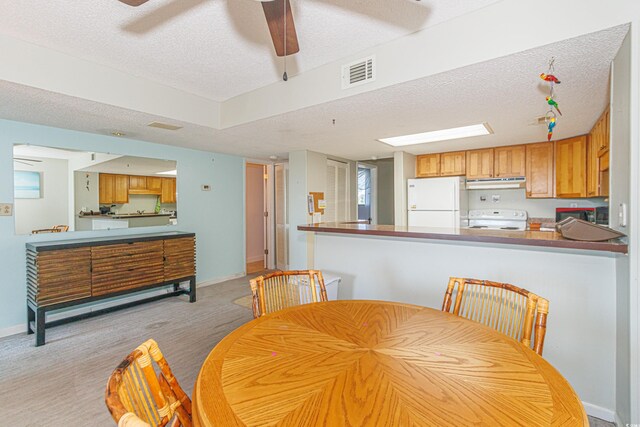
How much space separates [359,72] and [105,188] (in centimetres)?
339

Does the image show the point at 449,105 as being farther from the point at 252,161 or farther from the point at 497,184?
the point at 252,161

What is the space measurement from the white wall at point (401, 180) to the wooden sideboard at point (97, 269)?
10.7 feet

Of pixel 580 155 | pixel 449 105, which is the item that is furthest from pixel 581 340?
pixel 580 155

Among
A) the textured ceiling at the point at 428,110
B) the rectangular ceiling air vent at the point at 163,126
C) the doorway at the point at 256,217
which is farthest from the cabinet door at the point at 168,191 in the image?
the doorway at the point at 256,217

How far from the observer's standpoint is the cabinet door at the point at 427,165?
196 inches

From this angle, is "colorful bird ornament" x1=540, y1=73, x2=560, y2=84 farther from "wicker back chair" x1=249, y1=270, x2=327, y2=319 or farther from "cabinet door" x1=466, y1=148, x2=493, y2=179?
"cabinet door" x1=466, y1=148, x2=493, y2=179

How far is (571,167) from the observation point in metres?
3.85

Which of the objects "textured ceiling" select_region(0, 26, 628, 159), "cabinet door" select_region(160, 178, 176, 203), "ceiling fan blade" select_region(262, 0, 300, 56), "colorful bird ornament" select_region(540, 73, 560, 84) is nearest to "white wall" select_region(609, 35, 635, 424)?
"textured ceiling" select_region(0, 26, 628, 159)

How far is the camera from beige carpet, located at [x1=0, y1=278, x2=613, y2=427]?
1.91 m

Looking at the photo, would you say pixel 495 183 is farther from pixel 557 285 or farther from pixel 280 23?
pixel 280 23

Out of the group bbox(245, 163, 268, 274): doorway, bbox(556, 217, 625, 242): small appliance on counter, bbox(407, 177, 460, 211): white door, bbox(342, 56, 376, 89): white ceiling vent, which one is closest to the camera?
bbox(556, 217, 625, 242): small appliance on counter

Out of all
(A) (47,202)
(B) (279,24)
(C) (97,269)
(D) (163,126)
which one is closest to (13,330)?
(C) (97,269)

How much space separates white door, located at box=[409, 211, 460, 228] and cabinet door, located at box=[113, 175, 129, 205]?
4.13m

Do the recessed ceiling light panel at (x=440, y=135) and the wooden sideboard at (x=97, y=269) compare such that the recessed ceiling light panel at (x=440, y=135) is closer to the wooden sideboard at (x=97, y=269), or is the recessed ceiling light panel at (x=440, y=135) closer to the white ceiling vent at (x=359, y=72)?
the white ceiling vent at (x=359, y=72)
